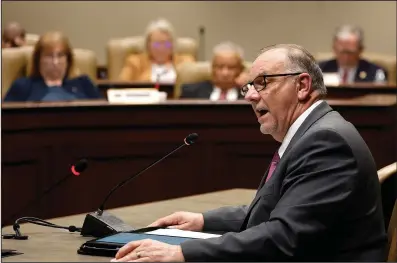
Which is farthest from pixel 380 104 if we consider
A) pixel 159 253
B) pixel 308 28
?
pixel 308 28

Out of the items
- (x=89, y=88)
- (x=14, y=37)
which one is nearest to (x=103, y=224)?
(x=89, y=88)

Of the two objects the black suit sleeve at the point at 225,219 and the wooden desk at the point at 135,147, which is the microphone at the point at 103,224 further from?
the wooden desk at the point at 135,147

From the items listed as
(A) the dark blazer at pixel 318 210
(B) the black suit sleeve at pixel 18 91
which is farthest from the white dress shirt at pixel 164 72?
(A) the dark blazer at pixel 318 210

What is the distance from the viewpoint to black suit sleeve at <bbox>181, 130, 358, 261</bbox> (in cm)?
223

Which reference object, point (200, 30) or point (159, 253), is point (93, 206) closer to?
point (159, 253)

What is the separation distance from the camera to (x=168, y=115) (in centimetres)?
551

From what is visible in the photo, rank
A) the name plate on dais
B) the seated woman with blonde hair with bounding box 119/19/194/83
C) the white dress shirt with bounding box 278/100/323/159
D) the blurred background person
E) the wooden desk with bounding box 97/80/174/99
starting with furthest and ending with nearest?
1. the blurred background person
2. the seated woman with blonde hair with bounding box 119/19/194/83
3. the wooden desk with bounding box 97/80/174/99
4. the name plate on dais
5. the white dress shirt with bounding box 278/100/323/159

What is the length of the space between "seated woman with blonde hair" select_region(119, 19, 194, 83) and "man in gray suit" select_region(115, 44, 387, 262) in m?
5.61

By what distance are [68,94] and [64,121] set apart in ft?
4.75

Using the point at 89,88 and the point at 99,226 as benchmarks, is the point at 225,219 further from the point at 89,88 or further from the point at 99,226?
the point at 89,88

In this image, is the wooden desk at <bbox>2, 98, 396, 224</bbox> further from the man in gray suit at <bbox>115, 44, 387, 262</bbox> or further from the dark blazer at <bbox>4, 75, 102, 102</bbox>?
the man in gray suit at <bbox>115, 44, 387, 262</bbox>

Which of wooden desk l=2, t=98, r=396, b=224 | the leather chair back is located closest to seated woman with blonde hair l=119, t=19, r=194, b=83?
the leather chair back

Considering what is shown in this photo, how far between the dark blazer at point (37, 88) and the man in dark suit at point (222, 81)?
761 mm

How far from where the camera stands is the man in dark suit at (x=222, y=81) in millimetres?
6793
